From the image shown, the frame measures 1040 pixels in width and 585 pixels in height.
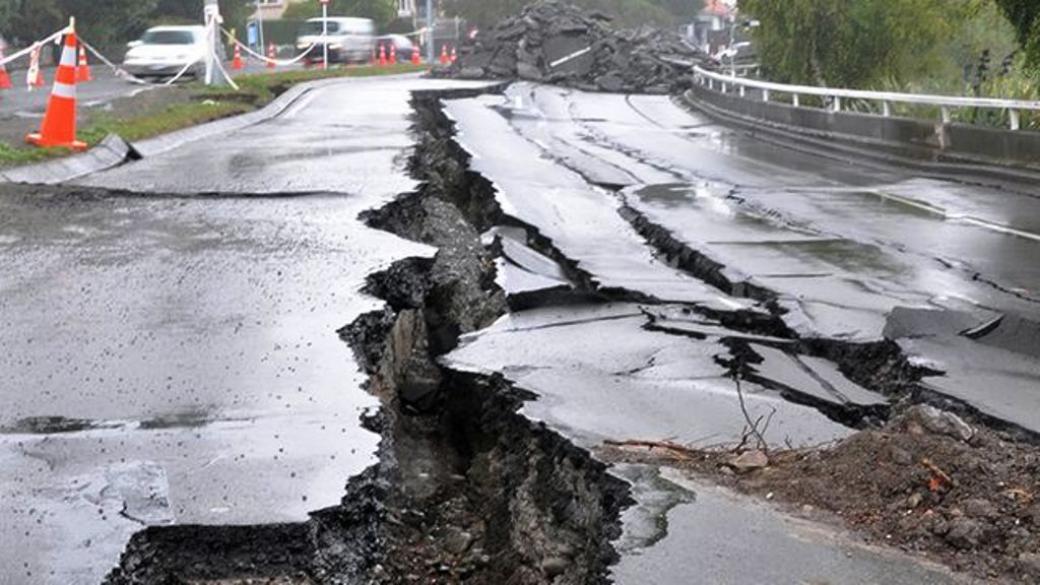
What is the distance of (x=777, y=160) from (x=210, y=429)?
1559cm

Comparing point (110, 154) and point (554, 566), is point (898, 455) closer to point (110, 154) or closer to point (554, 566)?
point (554, 566)

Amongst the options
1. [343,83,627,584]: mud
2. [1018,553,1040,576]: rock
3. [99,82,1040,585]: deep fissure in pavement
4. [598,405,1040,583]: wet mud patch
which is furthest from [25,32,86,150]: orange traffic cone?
[1018,553,1040,576]: rock

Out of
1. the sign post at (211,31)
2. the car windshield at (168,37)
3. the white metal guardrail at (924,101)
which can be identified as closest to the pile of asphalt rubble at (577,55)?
the car windshield at (168,37)

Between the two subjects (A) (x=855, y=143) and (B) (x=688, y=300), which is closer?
(B) (x=688, y=300)

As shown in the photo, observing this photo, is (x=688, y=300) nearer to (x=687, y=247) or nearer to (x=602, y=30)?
(x=687, y=247)

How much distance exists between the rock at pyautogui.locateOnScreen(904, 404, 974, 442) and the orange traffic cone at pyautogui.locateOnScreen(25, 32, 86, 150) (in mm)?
12648

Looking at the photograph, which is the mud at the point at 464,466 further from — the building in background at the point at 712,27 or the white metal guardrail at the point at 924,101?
the building in background at the point at 712,27

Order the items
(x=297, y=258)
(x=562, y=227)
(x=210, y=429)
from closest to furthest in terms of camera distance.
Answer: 1. (x=210, y=429)
2. (x=297, y=258)
3. (x=562, y=227)

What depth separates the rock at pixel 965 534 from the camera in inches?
187

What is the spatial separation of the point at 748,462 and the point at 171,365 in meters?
2.91

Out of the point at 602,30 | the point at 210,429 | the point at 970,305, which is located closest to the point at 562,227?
the point at 970,305

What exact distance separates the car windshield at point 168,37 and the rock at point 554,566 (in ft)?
129

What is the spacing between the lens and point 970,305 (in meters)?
9.02

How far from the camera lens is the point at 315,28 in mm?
67562
